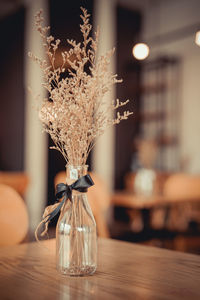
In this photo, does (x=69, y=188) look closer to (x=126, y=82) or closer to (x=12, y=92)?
(x=126, y=82)

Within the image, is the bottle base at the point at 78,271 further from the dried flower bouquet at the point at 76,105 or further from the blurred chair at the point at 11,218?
the blurred chair at the point at 11,218

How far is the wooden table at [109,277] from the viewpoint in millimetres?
896

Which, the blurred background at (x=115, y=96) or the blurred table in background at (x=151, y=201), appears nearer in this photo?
the blurred table in background at (x=151, y=201)

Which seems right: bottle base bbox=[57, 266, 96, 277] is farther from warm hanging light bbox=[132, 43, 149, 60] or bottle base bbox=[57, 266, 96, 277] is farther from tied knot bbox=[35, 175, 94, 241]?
warm hanging light bbox=[132, 43, 149, 60]

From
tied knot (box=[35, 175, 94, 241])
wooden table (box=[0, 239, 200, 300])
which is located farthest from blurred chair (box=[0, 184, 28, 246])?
tied knot (box=[35, 175, 94, 241])

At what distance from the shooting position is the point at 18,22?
659cm

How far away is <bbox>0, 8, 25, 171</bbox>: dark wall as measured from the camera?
6.59 metres

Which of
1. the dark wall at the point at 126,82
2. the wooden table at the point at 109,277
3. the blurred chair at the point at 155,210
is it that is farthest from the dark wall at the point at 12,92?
the wooden table at the point at 109,277

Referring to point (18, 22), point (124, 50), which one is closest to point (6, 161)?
point (18, 22)

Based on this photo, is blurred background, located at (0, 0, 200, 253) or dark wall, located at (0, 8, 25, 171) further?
dark wall, located at (0, 8, 25, 171)

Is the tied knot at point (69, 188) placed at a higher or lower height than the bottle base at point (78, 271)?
higher

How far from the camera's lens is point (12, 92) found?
22.2 feet

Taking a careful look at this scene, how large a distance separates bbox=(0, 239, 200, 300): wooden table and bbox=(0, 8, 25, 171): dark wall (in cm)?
543

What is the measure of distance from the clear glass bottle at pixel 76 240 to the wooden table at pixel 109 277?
0.10ft
